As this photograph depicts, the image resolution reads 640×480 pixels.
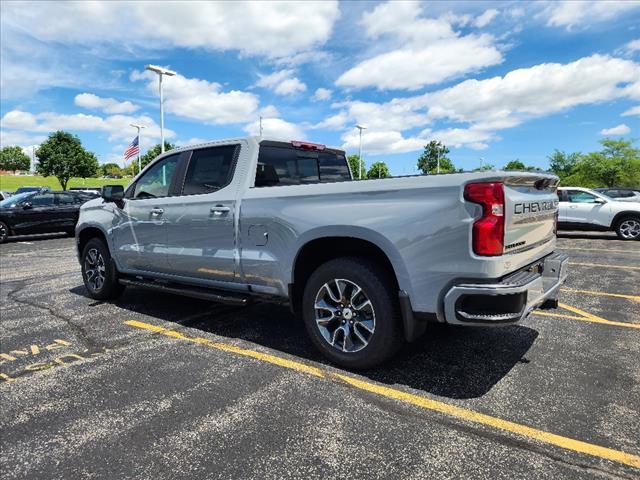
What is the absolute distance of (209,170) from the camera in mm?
4582

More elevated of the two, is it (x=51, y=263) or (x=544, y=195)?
(x=544, y=195)

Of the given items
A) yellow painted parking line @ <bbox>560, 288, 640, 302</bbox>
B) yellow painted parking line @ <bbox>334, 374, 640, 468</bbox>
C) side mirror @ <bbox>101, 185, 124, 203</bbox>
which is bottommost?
yellow painted parking line @ <bbox>560, 288, 640, 302</bbox>

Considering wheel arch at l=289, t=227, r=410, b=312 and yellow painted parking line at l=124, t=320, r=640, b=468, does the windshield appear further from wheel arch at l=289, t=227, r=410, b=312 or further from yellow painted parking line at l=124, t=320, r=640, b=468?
wheel arch at l=289, t=227, r=410, b=312

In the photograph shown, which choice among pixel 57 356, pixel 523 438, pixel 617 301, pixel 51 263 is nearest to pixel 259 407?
pixel 523 438

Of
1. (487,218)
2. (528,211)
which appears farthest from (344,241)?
(528,211)

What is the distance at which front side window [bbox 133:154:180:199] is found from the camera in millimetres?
5004

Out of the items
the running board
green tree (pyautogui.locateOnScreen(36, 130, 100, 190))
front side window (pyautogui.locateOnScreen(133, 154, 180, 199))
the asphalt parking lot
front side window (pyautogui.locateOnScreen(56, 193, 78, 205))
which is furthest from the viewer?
green tree (pyautogui.locateOnScreen(36, 130, 100, 190))

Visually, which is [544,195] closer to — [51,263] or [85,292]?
[85,292]

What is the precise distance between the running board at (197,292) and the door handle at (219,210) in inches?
30.1

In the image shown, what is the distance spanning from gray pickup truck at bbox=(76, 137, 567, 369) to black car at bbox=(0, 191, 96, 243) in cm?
1167

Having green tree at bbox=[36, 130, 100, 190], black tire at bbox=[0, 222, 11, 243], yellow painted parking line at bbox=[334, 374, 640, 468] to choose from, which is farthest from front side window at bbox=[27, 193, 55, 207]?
green tree at bbox=[36, 130, 100, 190]

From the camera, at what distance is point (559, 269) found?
→ 3.62 metres

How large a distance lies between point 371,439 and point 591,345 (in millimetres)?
2618

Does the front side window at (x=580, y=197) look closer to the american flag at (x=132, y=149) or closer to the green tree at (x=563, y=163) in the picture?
the american flag at (x=132, y=149)
